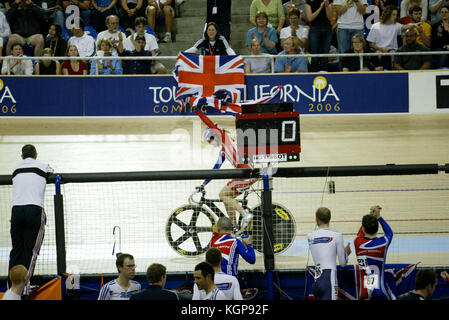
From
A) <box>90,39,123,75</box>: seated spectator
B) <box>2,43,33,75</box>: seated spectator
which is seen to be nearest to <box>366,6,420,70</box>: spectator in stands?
<box>90,39,123,75</box>: seated spectator

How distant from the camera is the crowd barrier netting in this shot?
738 cm

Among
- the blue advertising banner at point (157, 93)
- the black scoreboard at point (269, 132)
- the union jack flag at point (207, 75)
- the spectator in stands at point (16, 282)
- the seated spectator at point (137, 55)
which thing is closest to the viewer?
the spectator in stands at point (16, 282)

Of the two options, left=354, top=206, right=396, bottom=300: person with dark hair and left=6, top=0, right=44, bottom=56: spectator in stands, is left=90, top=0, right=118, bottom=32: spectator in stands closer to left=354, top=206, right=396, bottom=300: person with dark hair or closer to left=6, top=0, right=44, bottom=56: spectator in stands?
left=6, top=0, right=44, bottom=56: spectator in stands

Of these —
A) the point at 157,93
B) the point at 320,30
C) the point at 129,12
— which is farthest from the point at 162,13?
the point at 320,30

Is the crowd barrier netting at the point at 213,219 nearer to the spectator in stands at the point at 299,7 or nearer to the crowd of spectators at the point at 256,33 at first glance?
the crowd of spectators at the point at 256,33

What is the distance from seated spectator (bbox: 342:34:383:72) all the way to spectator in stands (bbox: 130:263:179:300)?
34.4 ft

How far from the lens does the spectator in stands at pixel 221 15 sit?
16.0 m

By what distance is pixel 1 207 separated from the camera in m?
9.68

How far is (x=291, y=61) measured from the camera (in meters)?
15.4

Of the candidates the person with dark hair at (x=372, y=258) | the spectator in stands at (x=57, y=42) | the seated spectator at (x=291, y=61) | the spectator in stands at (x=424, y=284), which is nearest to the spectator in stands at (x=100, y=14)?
the spectator in stands at (x=57, y=42)

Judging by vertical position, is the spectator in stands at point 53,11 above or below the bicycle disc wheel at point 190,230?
above

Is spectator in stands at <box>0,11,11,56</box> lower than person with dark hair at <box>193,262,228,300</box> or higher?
higher

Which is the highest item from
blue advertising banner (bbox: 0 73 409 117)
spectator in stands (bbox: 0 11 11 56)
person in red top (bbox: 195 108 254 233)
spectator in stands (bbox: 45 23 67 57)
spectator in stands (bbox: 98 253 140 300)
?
spectator in stands (bbox: 0 11 11 56)

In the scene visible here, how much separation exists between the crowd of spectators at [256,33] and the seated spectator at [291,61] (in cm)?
2
